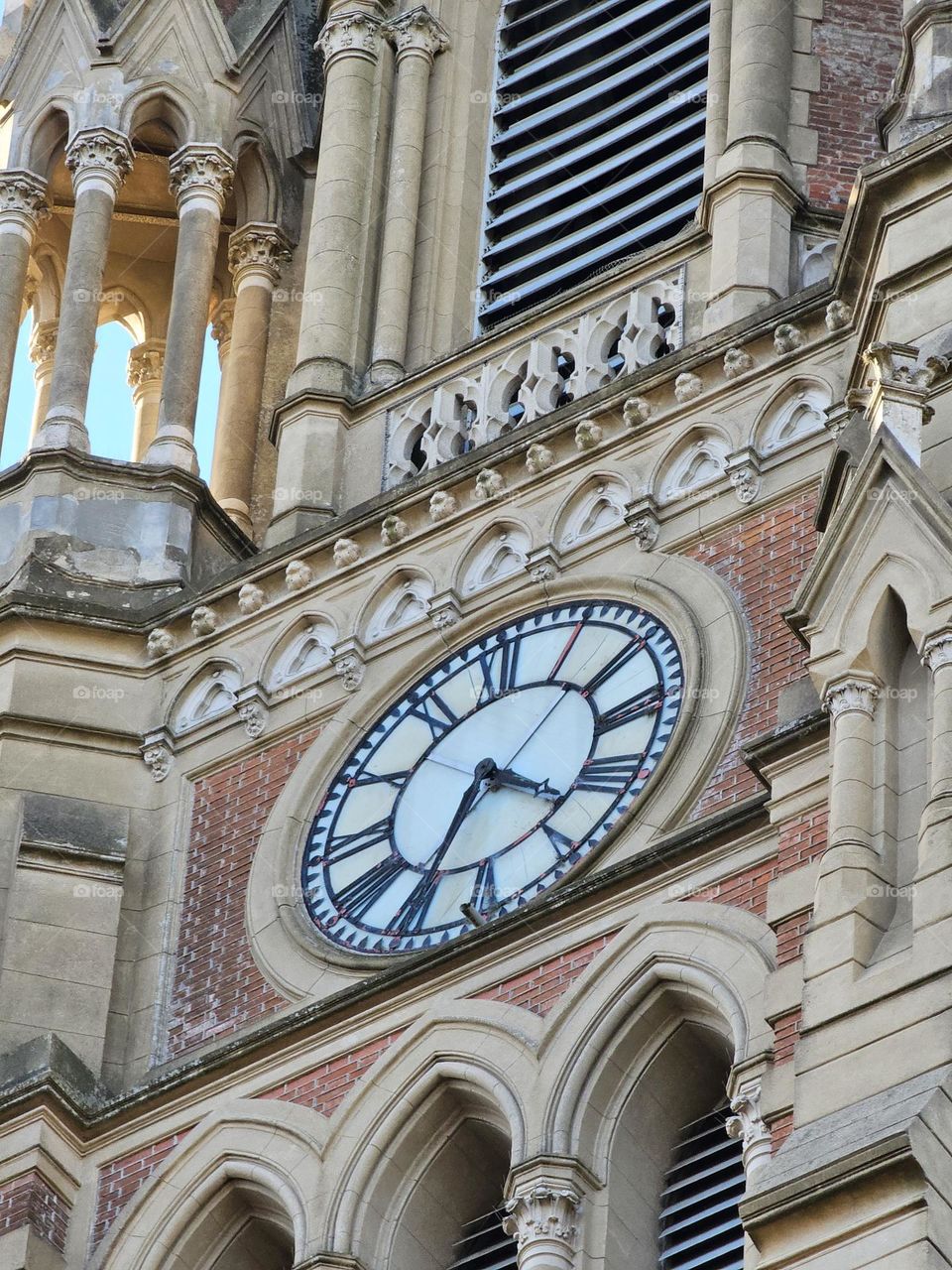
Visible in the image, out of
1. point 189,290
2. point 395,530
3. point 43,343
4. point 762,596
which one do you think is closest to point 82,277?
point 189,290

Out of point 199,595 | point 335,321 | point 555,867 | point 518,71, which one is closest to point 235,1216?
point 555,867

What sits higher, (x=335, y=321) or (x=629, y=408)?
(x=335, y=321)

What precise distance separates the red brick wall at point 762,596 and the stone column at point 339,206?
14.2 ft

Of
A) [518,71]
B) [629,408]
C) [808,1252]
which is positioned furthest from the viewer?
[518,71]

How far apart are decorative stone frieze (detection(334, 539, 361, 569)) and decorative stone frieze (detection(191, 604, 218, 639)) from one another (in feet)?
2.73

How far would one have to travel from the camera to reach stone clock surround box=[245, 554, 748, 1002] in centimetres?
2523

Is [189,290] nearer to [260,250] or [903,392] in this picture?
[260,250]

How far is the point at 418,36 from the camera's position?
104ft

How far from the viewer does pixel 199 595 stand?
93.6ft

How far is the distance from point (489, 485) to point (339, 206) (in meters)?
3.81

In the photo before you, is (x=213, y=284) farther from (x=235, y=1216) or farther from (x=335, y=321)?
(x=235, y=1216)

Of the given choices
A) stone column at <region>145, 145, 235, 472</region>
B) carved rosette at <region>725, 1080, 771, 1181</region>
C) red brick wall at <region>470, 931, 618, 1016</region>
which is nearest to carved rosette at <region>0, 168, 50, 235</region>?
stone column at <region>145, 145, 235, 472</region>

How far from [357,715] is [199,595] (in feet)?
5.64

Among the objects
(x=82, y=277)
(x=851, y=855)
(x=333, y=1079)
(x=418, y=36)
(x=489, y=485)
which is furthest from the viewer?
(x=418, y=36)
